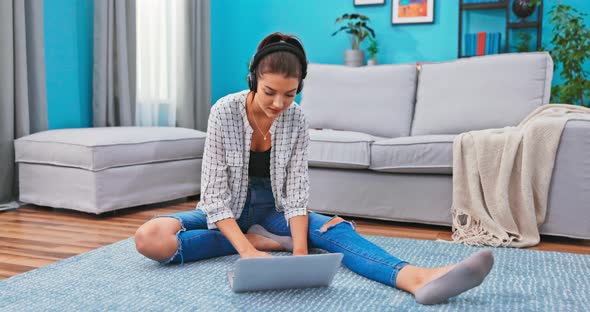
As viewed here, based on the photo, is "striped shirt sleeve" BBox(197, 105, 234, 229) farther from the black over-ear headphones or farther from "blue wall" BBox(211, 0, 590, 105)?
"blue wall" BBox(211, 0, 590, 105)

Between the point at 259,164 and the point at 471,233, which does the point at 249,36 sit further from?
the point at 259,164

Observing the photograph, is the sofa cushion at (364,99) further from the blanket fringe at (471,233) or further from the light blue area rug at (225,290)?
the light blue area rug at (225,290)

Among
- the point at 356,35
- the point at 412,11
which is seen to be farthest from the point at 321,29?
the point at 412,11

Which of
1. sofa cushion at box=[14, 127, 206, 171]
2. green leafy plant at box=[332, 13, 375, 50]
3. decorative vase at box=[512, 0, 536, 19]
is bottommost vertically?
sofa cushion at box=[14, 127, 206, 171]

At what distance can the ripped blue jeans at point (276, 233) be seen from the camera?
163cm

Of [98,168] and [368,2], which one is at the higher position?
[368,2]

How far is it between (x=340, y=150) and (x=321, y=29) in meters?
2.20

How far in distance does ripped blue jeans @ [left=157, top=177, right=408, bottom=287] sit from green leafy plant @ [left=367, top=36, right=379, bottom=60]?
2791 millimetres

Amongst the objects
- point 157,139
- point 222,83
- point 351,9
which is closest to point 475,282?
point 157,139

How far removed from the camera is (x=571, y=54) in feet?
12.4

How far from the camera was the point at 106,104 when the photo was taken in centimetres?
368

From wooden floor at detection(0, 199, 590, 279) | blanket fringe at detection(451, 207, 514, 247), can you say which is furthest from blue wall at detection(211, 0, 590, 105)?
blanket fringe at detection(451, 207, 514, 247)

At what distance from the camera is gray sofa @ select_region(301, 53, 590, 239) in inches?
93.0

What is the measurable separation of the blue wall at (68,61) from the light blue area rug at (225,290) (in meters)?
1.75
